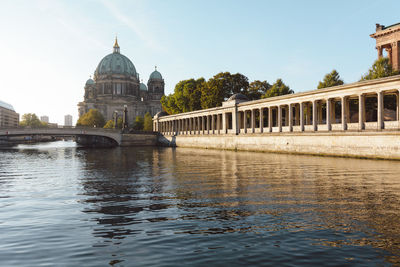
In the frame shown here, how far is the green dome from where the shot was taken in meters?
178

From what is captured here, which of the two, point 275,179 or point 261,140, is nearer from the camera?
point 275,179

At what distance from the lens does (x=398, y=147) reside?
33.2 meters

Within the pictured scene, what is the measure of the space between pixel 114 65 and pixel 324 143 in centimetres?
15483

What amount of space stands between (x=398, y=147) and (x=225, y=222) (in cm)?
2988

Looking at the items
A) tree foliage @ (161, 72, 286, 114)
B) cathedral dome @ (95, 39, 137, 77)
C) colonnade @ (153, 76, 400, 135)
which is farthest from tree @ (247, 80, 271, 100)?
→ cathedral dome @ (95, 39, 137, 77)

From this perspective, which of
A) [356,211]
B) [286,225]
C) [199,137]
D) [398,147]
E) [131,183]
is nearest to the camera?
[286,225]

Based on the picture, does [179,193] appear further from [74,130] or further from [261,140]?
[74,130]

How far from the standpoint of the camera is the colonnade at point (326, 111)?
3866cm

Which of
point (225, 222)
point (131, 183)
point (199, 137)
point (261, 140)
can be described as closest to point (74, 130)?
point (199, 137)

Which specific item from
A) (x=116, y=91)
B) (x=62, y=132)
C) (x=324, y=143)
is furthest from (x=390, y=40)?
(x=116, y=91)

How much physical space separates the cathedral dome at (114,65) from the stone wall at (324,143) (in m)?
126

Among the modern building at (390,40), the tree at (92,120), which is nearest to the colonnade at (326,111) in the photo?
the modern building at (390,40)

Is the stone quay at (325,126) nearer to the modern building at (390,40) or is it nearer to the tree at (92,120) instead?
the modern building at (390,40)

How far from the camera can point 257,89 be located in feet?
263
